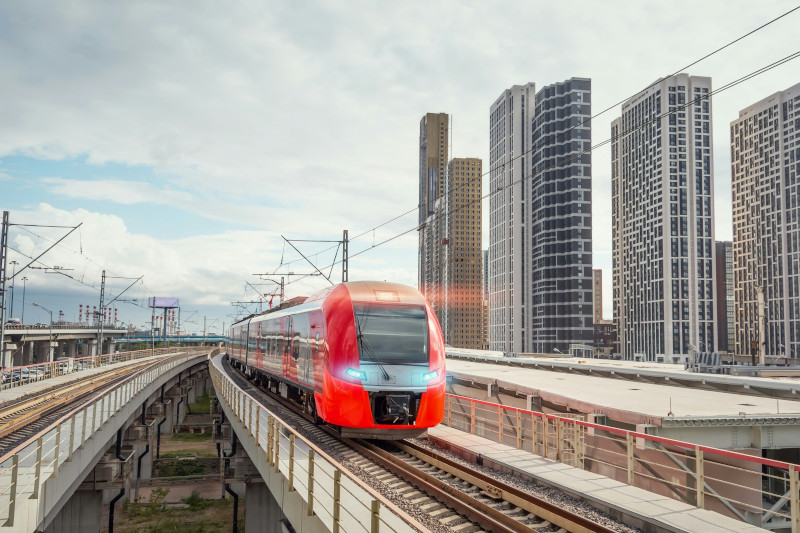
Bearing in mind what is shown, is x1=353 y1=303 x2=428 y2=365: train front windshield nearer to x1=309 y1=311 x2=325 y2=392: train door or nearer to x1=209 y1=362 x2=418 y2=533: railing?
x1=309 y1=311 x2=325 y2=392: train door

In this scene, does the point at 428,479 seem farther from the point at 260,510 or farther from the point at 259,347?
the point at 259,347

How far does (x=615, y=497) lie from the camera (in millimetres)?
9914

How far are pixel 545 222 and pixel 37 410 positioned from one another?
113 m

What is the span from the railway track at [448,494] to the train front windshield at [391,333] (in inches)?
82.2

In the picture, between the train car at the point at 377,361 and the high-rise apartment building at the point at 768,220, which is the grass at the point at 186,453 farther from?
the high-rise apartment building at the point at 768,220

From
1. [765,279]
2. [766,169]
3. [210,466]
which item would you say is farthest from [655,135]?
[210,466]

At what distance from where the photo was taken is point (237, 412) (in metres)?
20.7

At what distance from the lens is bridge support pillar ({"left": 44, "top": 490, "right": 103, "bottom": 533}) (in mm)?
20641

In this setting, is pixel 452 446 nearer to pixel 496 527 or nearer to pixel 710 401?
pixel 496 527

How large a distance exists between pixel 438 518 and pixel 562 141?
397 feet

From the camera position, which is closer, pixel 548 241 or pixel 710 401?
pixel 710 401

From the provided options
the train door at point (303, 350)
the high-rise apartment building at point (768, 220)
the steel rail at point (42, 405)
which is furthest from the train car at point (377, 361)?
the high-rise apartment building at point (768, 220)

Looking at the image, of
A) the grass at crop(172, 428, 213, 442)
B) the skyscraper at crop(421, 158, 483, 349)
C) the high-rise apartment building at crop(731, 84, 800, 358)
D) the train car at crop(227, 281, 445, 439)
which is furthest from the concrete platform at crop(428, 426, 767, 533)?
the skyscraper at crop(421, 158, 483, 349)

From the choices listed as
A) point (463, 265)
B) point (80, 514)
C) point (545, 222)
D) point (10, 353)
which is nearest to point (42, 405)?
point (80, 514)
